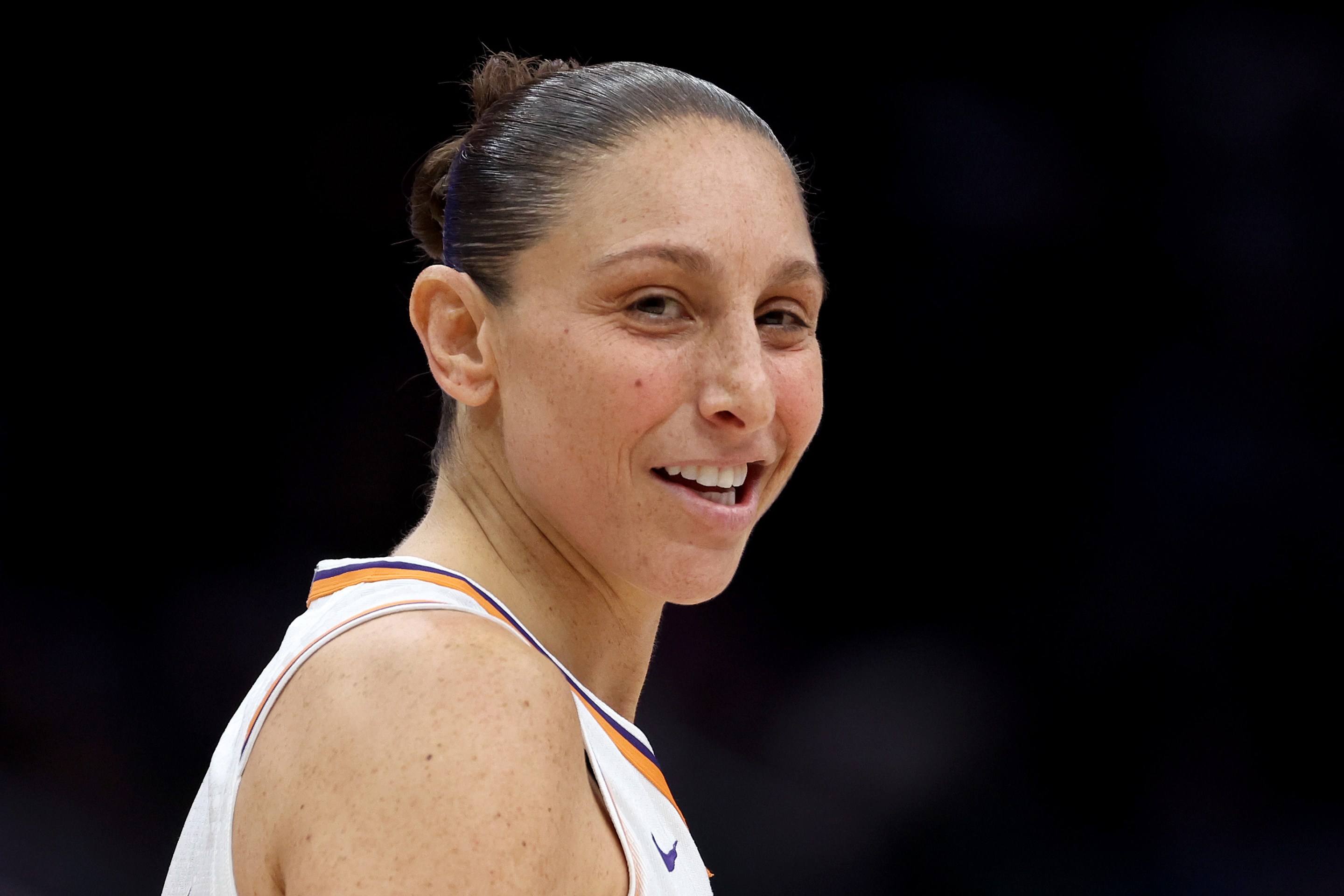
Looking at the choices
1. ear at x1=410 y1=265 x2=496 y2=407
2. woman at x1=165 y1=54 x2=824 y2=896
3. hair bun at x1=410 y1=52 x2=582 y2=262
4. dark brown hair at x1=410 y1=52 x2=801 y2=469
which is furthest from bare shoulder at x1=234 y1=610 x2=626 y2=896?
hair bun at x1=410 y1=52 x2=582 y2=262

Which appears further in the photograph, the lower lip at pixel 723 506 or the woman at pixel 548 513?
the lower lip at pixel 723 506

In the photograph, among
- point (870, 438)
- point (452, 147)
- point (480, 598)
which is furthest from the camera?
point (870, 438)

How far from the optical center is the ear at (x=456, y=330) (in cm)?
156

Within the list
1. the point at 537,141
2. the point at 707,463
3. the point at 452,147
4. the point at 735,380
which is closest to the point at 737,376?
the point at 735,380

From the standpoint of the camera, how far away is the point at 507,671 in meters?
1.12

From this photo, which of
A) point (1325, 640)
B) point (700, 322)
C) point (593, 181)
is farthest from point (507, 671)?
point (1325, 640)

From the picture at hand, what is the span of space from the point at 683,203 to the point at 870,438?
7.41 feet

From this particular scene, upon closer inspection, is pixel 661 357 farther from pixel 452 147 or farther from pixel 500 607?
pixel 452 147

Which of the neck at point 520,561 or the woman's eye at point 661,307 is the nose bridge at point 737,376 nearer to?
the woman's eye at point 661,307

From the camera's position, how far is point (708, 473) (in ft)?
4.97

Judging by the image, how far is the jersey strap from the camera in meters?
1.35

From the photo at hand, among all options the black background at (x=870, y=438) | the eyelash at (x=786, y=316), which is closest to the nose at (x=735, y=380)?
the eyelash at (x=786, y=316)

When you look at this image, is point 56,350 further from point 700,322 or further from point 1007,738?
point 1007,738

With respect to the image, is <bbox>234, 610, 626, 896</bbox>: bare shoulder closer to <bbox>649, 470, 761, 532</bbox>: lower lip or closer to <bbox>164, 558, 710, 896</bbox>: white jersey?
<bbox>164, 558, 710, 896</bbox>: white jersey
